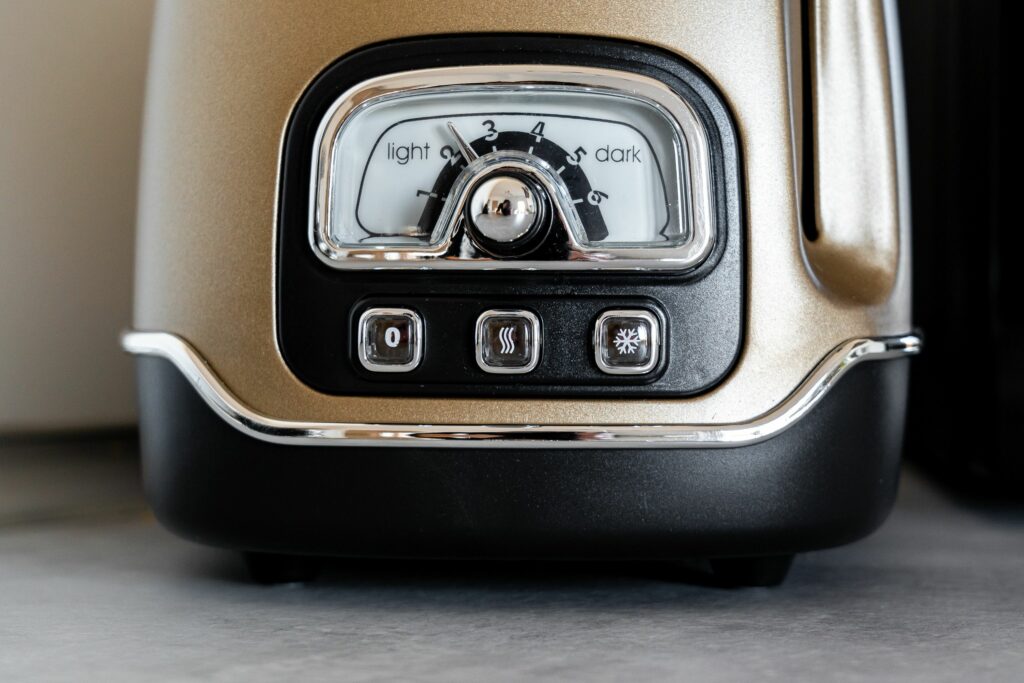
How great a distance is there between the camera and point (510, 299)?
33 cm

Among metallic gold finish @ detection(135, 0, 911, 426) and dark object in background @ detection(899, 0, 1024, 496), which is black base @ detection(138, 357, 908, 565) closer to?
metallic gold finish @ detection(135, 0, 911, 426)

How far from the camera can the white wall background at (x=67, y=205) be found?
1.66 ft

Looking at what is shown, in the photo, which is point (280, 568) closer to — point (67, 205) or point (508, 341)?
point (508, 341)

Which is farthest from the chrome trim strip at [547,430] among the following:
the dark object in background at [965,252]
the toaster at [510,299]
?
the dark object in background at [965,252]

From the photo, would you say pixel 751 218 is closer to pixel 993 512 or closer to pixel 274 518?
pixel 274 518

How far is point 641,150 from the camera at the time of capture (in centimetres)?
34

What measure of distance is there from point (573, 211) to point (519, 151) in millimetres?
27

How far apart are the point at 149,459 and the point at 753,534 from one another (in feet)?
0.67

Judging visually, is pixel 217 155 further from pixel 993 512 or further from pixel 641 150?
pixel 993 512

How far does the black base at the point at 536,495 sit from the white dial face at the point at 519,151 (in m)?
0.07

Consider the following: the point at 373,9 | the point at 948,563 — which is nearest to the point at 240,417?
the point at 373,9

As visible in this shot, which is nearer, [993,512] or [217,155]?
[217,155]

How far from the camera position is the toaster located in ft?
1.06

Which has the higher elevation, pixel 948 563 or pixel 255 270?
pixel 255 270
